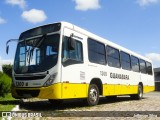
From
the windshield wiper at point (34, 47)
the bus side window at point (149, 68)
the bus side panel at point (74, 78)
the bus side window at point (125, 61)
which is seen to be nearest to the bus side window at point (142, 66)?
the bus side window at point (149, 68)

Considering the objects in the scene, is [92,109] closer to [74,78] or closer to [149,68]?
[74,78]

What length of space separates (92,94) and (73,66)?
2.06 meters

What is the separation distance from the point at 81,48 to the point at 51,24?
63.5 inches

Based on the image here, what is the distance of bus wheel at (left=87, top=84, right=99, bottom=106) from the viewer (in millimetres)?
12969

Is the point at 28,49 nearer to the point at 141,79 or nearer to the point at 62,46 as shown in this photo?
the point at 62,46

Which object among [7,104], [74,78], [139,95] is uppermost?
[74,78]

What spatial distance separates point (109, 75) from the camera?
15383 mm

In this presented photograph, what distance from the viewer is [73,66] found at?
38.9 ft

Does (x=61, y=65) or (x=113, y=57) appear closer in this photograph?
(x=61, y=65)

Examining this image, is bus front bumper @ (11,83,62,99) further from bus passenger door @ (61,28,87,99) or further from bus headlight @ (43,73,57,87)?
bus passenger door @ (61,28,87,99)

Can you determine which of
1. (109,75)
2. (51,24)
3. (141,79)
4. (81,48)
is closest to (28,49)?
(51,24)

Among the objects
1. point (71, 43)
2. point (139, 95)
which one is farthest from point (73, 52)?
point (139, 95)

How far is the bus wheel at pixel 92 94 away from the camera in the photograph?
13.0 m

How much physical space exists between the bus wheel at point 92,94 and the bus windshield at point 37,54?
2.56 metres
